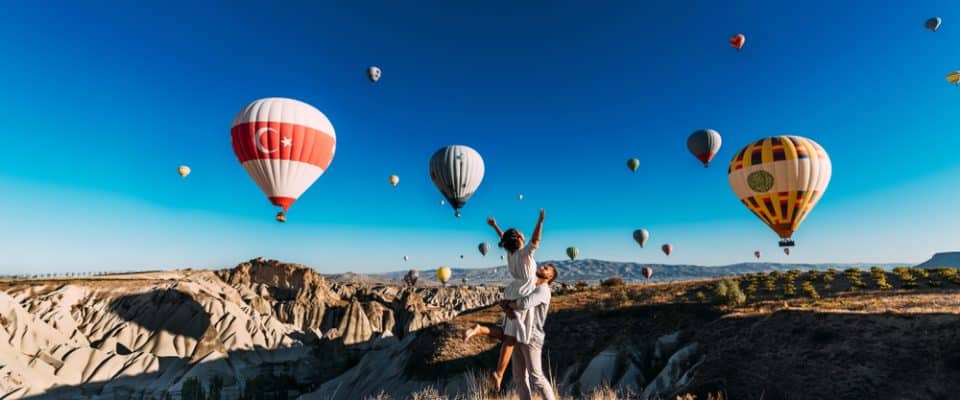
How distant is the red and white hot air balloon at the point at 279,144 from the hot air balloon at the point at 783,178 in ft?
94.2

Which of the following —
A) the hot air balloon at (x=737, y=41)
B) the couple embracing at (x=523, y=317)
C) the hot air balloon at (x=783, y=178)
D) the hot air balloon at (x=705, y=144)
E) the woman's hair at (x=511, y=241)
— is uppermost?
the hot air balloon at (x=737, y=41)

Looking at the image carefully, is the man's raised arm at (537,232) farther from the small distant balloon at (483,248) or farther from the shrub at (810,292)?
the small distant balloon at (483,248)

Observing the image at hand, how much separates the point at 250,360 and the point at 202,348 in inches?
473

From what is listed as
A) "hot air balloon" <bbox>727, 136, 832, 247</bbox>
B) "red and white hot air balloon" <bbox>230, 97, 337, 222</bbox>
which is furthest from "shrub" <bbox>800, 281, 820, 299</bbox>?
"red and white hot air balloon" <bbox>230, 97, 337, 222</bbox>


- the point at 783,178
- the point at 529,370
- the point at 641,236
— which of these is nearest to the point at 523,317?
the point at 529,370

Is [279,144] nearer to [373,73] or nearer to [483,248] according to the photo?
[373,73]

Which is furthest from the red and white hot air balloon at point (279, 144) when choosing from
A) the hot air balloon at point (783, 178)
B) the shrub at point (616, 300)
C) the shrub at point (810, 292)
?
the shrub at point (810, 292)

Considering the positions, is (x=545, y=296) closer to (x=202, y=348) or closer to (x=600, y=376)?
(x=600, y=376)

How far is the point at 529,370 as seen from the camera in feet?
19.7

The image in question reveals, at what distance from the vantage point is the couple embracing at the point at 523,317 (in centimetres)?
592

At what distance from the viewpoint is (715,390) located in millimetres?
13656

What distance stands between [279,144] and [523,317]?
24.1 metres

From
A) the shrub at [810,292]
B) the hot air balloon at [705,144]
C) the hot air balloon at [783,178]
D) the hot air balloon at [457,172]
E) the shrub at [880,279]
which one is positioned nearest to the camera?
the shrub at [810,292]

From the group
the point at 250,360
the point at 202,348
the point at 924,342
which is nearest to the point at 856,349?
the point at 924,342
